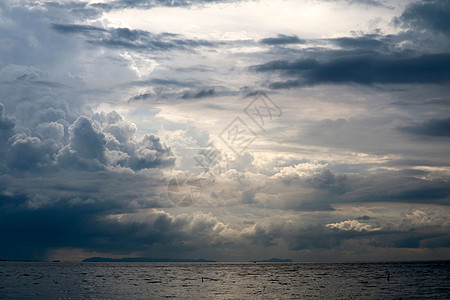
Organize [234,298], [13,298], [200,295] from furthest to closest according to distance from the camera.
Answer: [200,295] < [234,298] < [13,298]

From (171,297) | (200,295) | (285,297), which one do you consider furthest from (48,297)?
(285,297)

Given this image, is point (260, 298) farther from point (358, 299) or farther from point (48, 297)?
point (48, 297)

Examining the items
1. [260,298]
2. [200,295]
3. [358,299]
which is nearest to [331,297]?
[358,299]

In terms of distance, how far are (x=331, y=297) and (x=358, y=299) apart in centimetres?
780

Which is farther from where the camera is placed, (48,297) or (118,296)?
(118,296)

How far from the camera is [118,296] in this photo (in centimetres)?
11475

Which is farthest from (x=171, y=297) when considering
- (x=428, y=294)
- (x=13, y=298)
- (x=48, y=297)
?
(x=428, y=294)

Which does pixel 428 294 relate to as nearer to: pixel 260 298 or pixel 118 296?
pixel 260 298

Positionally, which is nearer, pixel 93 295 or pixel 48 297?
pixel 48 297

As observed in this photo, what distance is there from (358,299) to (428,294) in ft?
77.0

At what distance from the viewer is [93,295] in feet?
378

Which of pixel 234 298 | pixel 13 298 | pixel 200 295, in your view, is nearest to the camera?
pixel 13 298

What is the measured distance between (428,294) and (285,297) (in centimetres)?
3881

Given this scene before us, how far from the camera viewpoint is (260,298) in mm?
110875
